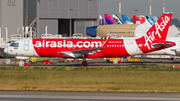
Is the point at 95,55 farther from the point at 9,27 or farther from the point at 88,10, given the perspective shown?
the point at 9,27

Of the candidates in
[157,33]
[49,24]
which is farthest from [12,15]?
[157,33]

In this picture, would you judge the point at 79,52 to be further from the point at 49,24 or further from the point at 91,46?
the point at 49,24

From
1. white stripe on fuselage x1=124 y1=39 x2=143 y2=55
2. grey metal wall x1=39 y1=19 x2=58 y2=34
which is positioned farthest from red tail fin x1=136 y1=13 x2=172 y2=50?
grey metal wall x1=39 y1=19 x2=58 y2=34

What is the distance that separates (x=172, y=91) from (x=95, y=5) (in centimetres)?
7225

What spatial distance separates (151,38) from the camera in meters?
44.7

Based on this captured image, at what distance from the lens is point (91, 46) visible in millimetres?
44094

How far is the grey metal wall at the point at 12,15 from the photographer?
299ft

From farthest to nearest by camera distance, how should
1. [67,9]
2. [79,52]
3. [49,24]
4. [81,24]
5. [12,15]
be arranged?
1. [81,24]
2. [49,24]
3. [67,9]
4. [12,15]
5. [79,52]

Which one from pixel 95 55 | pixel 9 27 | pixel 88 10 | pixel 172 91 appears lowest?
pixel 172 91

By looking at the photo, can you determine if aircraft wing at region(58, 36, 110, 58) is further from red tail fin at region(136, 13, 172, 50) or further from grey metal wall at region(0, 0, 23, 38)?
grey metal wall at region(0, 0, 23, 38)

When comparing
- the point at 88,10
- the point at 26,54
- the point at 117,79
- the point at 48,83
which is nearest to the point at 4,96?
the point at 48,83

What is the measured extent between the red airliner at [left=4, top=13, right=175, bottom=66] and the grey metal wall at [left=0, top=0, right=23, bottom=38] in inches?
1950

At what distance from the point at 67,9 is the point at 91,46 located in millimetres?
51201

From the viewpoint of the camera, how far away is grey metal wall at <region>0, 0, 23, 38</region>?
91.2m
